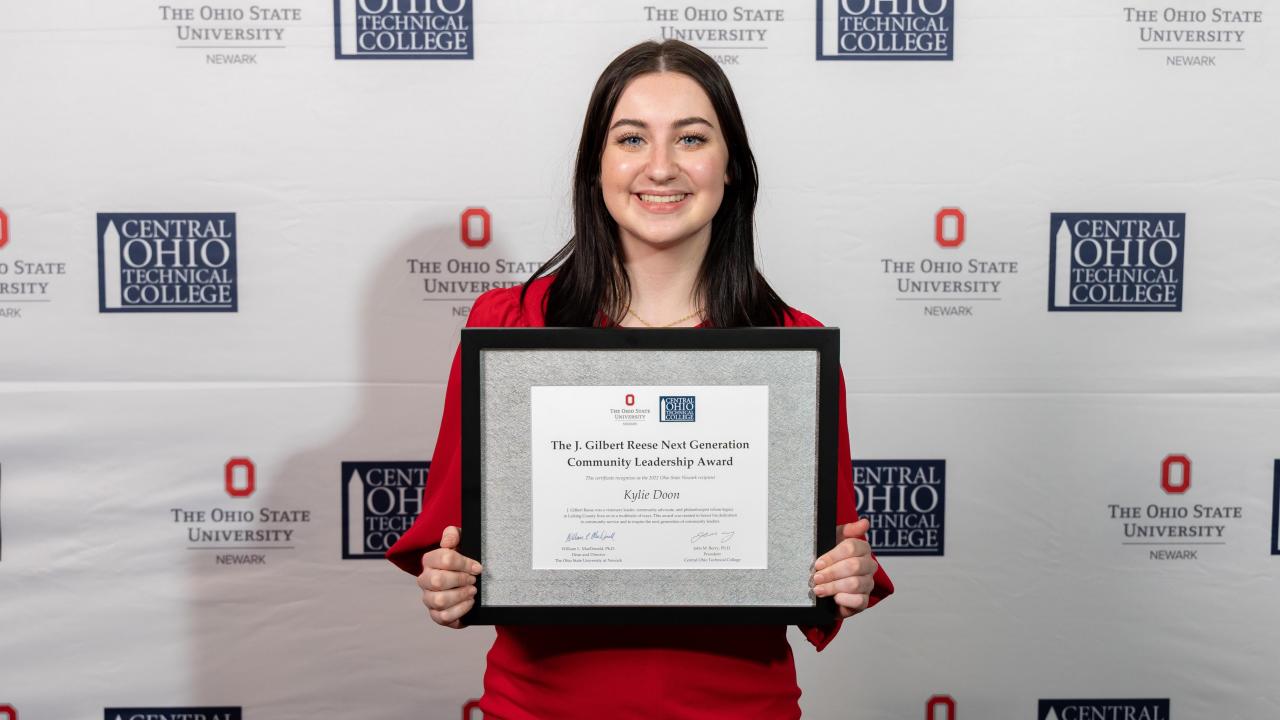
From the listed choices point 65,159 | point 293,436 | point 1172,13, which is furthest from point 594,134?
point 1172,13

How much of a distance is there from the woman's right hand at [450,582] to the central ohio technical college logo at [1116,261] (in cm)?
159

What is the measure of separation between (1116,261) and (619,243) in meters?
1.38

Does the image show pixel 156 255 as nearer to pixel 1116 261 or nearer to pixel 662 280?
pixel 662 280

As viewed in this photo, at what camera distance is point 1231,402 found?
2.26 meters

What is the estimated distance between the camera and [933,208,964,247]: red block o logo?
2.22 meters

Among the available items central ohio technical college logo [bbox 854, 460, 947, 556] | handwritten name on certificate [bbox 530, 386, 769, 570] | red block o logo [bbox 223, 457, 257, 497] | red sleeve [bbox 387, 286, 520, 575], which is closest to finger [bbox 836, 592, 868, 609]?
handwritten name on certificate [bbox 530, 386, 769, 570]

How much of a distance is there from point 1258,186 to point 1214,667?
1.13 m

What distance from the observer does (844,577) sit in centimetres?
121

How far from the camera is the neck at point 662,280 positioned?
141cm

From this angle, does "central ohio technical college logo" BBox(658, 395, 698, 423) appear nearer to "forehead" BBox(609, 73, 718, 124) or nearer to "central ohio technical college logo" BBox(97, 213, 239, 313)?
"forehead" BBox(609, 73, 718, 124)

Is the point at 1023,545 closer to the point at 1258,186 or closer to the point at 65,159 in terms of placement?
the point at 1258,186

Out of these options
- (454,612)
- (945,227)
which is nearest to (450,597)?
(454,612)

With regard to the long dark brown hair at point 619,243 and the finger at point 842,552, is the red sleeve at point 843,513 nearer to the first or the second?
the finger at point 842,552
